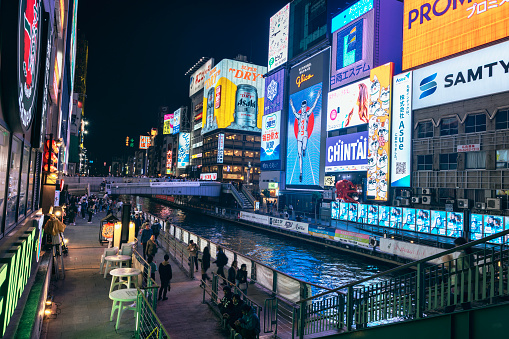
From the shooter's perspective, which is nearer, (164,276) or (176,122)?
(164,276)

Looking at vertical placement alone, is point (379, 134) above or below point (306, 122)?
below

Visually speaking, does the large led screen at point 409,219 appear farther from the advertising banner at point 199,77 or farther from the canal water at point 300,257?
the advertising banner at point 199,77

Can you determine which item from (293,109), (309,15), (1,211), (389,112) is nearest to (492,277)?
(1,211)

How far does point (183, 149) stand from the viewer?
145000mm

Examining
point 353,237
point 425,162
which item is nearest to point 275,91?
point 425,162

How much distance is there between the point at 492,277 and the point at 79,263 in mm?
15677

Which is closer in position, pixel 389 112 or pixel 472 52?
pixel 472 52

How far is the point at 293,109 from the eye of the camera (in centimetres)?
6712

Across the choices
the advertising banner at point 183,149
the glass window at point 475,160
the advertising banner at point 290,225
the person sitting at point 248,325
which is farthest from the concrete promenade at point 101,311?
the advertising banner at point 183,149

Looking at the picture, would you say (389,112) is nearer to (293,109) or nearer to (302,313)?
(293,109)

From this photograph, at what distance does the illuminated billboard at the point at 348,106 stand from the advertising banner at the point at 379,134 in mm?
3262

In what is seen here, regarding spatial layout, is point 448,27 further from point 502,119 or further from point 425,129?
point 502,119

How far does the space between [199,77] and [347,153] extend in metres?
101

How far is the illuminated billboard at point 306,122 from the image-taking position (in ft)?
194
